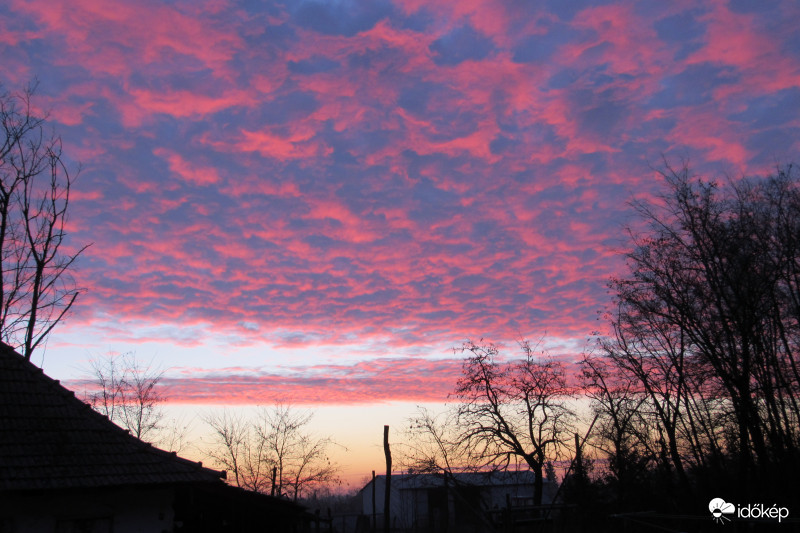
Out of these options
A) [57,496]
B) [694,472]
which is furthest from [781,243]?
[57,496]

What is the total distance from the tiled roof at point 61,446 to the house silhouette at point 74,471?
17 millimetres

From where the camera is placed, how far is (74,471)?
10.8m

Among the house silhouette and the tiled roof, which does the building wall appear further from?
the tiled roof

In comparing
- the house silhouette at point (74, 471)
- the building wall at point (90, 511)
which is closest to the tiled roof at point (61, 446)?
the house silhouette at point (74, 471)

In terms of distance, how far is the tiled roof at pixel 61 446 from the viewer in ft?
34.4

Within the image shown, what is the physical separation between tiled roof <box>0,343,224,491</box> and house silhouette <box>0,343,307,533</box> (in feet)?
0.06

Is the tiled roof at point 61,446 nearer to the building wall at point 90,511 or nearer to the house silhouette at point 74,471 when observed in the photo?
the house silhouette at point 74,471

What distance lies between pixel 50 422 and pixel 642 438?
26107 millimetres

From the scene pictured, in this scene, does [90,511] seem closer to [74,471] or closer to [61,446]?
[74,471]

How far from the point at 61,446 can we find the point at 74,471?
76 cm

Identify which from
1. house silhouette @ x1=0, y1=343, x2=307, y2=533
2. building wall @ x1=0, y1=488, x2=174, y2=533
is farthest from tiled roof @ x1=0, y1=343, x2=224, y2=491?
building wall @ x1=0, y1=488, x2=174, y2=533

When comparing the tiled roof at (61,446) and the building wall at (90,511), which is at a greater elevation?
the tiled roof at (61,446)

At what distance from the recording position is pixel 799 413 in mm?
21578

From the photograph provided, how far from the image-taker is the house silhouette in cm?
1045
